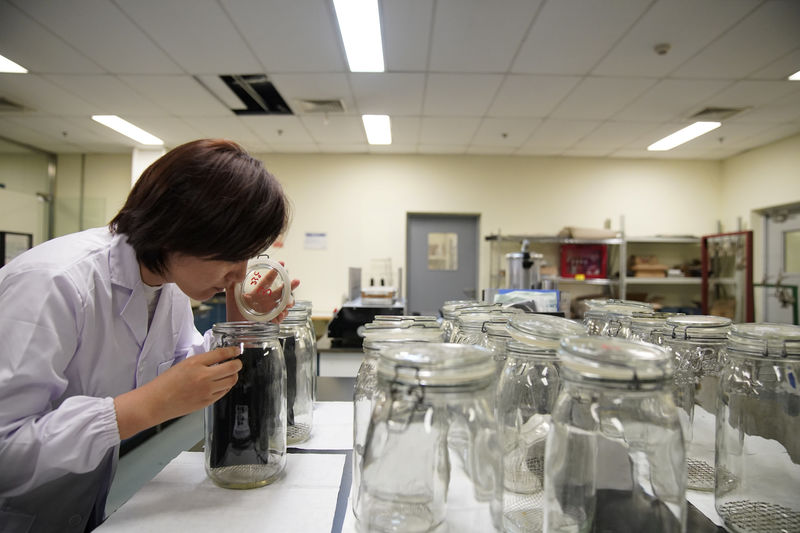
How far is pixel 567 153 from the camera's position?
14.8ft

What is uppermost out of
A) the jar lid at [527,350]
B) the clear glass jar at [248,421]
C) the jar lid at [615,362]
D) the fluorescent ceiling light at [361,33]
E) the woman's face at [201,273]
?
the fluorescent ceiling light at [361,33]

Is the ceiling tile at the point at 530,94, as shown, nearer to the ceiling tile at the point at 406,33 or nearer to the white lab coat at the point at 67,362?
the ceiling tile at the point at 406,33

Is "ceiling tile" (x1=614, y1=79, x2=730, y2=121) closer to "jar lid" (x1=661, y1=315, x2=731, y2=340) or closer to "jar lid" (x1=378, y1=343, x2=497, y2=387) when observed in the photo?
"jar lid" (x1=661, y1=315, x2=731, y2=340)

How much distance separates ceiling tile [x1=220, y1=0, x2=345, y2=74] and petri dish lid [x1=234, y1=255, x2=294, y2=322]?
70.2 inches

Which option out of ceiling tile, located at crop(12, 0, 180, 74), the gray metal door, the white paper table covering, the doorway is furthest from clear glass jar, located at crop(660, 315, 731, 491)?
the doorway

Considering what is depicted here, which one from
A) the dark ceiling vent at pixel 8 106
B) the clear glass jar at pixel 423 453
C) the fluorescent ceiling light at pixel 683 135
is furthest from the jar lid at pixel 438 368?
the dark ceiling vent at pixel 8 106

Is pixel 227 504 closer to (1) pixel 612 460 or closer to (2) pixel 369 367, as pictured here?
(2) pixel 369 367

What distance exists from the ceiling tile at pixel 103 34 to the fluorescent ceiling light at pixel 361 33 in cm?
118

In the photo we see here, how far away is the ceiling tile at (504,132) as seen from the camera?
3609mm

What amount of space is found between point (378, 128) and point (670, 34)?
236cm

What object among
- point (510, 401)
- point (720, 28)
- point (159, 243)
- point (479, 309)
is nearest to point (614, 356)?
point (510, 401)

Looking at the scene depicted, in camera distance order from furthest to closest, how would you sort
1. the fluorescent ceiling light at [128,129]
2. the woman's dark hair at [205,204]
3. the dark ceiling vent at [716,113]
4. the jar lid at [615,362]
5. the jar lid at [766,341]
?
the fluorescent ceiling light at [128,129]
the dark ceiling vent at [716,113]
the woman's dark hair at [205,204]
the jar lid at [766,341]
the jar lid at [615,362]

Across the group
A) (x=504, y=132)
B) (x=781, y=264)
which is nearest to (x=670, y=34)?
(x=504, y=132)

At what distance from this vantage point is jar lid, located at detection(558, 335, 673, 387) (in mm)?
366
